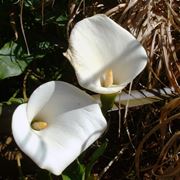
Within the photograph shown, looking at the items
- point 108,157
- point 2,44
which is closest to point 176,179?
point 108,157

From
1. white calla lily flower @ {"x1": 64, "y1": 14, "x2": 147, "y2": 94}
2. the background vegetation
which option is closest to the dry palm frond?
the background vegetation

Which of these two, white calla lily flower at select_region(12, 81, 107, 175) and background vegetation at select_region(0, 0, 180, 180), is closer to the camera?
white calla lily flower at select_region(12, 81, 107, 175)

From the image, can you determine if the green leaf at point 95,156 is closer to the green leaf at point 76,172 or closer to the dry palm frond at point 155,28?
the green leaf at point 76,172

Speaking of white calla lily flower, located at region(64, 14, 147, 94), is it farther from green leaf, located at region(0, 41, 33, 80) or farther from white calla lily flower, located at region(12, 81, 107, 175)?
green leaf, located at region(0, 41, 33, 80)

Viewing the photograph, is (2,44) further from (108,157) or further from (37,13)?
(108,157)

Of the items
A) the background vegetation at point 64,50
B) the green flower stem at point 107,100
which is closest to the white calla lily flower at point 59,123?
the green flower stem at point 107,100

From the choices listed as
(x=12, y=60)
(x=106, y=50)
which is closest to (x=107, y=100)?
(x=106, y=50)

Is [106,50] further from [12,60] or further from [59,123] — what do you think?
[12,60]
